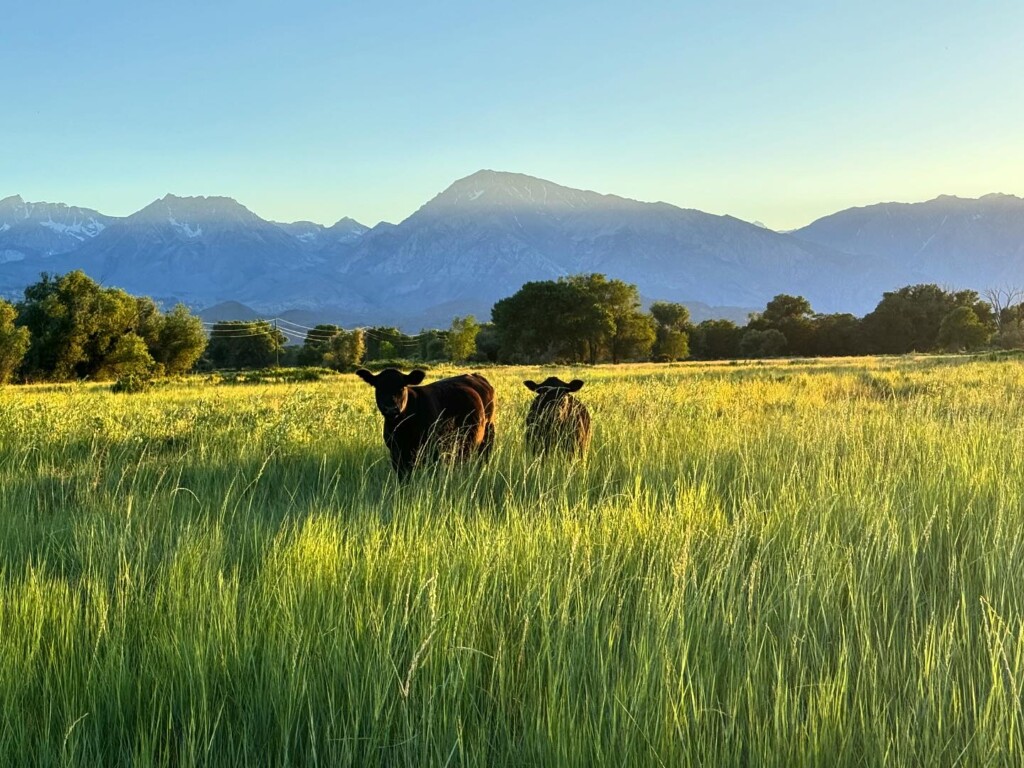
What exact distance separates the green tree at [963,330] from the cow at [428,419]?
79154mm

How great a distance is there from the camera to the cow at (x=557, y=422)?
721cm

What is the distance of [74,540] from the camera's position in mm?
3859

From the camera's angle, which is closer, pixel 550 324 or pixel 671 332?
pixel 550 324

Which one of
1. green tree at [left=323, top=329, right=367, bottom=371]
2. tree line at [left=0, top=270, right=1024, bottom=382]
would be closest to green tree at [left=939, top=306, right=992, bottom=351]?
tree line at [left=0, top=270, right=1024, bottom=382]

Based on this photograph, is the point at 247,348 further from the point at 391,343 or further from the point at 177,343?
the point at 177,343

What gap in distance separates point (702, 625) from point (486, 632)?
835 millimetres

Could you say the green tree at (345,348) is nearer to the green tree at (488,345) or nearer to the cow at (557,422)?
the green tree at (488,345)

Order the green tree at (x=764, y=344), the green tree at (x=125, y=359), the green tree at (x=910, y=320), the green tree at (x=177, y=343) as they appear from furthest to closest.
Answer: the green tree at (x=910, y=320) → the green tree at (x=764, y=344) → the green tree at (x=177, y=343) → the green tree at (x=125, y=359)

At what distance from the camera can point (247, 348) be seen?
10700 cm

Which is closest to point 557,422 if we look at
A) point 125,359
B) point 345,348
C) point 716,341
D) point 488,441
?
point 488,441

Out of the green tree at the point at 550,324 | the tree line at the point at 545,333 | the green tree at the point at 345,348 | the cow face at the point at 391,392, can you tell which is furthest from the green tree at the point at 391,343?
the cow face at the point at 391,392

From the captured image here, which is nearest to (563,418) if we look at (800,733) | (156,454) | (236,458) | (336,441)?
(336,441)

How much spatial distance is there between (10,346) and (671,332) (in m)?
74.1

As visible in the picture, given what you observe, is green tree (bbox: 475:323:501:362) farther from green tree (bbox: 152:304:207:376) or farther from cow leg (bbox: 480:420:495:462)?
cow leg (bbox: 480:420:495:462)
